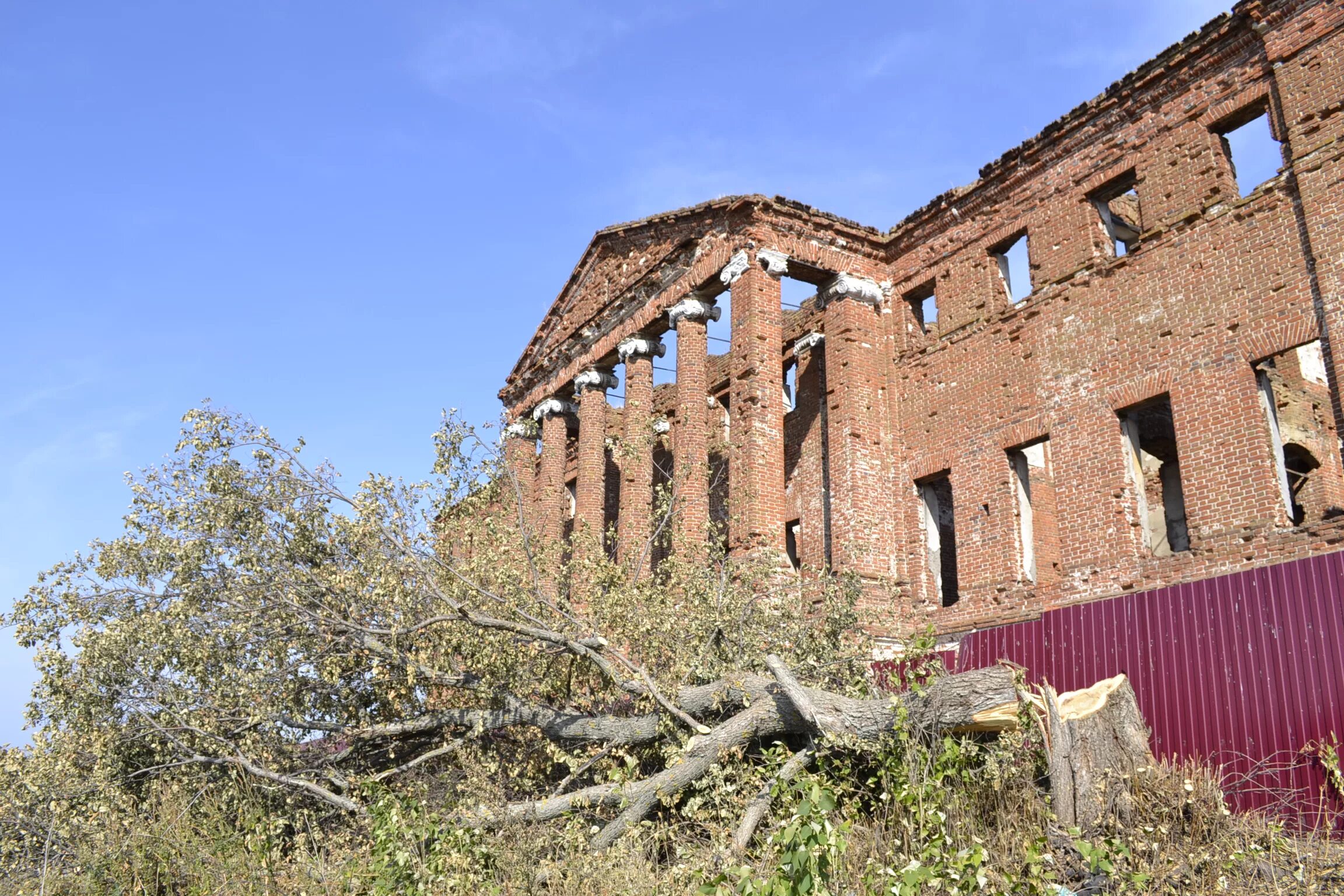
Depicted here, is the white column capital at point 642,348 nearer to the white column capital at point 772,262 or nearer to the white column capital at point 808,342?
the white column capital at point 808,342

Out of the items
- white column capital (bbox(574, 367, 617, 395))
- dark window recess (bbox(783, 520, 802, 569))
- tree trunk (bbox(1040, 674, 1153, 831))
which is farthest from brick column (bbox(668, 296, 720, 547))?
tree trunk (bbox(1040, 674, 1153, 831))

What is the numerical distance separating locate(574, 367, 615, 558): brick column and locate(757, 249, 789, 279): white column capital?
471 centimetres

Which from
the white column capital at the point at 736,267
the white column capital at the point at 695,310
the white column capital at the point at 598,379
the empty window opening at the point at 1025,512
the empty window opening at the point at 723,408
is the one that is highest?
the white column capital at the point at 736,267

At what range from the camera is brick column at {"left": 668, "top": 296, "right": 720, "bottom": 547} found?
15.7 metres

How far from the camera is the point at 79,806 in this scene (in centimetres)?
1062

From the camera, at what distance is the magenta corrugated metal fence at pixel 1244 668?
815 centimetres

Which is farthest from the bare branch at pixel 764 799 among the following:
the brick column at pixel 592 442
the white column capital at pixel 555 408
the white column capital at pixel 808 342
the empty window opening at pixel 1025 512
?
the white column capital at pixel 555 408

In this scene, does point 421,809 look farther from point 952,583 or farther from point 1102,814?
point 952,583

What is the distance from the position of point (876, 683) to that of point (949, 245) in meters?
8.86

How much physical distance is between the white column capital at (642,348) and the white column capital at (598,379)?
3.80ft

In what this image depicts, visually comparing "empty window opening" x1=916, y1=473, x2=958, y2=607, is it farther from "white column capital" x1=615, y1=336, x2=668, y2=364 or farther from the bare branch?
the bare branch

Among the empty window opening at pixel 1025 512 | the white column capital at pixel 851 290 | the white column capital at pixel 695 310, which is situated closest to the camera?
the empty window opening at pixel 1025 512

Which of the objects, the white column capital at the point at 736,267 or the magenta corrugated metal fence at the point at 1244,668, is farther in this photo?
the white column capital at the point at 736,267

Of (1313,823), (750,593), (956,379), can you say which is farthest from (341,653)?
(956,379)
